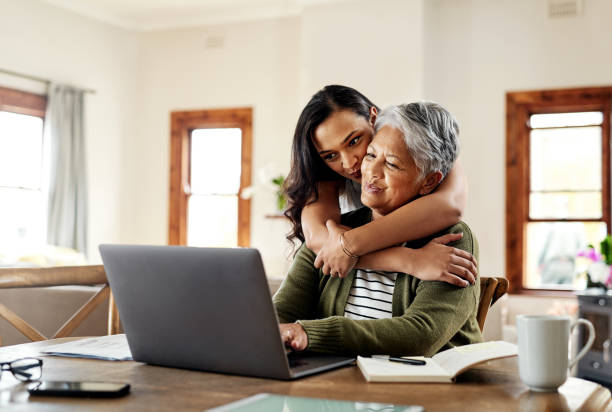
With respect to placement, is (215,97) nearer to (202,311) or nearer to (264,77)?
(264,77)

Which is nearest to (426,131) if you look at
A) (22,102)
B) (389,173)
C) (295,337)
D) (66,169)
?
(389,173)

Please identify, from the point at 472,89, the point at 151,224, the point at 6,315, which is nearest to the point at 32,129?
the point at 151,224

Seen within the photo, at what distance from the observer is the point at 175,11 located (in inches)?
264

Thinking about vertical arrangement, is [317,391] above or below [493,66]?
below

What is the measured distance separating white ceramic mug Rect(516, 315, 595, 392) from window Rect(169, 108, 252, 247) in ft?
18.2

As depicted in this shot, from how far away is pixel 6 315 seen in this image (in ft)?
5.64

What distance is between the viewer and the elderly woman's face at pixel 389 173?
160 centimetres

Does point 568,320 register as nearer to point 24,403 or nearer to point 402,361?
point 402,361

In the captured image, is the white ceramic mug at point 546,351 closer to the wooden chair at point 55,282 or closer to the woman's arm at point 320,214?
the woman's arm at point 320,214

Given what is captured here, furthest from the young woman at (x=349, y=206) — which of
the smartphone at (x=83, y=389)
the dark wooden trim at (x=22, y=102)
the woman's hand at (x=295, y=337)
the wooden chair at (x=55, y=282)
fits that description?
the dark wooden trim at (x=22, y=102)

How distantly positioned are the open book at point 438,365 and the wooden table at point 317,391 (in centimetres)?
2

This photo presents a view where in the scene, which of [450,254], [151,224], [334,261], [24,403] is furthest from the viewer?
[151,224]

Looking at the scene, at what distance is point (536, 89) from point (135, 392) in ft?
17.1

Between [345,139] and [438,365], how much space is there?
0.80m
